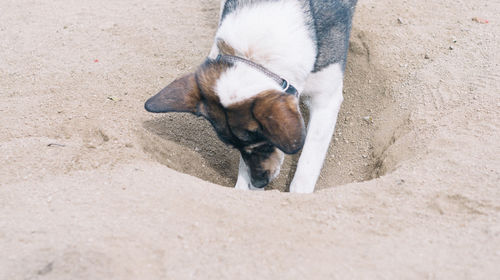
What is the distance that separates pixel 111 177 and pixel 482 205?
213 cm

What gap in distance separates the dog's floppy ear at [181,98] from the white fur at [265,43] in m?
0.24

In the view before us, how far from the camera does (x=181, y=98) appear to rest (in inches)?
120

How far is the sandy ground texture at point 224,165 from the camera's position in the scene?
2.09m

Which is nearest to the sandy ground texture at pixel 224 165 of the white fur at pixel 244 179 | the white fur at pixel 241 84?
the white fur at pixel 244 179

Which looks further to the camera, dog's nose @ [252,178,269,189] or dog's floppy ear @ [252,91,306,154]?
dog's nose @ [252,178,269,189]

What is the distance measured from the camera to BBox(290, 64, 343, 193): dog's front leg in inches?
135

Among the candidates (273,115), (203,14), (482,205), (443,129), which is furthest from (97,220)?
(203,14)

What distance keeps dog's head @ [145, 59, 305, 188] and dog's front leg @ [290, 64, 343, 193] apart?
306 mm

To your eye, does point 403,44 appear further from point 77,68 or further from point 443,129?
point 77,68

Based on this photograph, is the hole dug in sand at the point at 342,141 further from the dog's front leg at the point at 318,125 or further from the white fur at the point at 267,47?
the white fur at the point at 267,47

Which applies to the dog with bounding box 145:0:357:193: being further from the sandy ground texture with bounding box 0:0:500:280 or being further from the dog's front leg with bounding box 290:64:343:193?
the sandy ground texture with bounding box 0:0:500:280

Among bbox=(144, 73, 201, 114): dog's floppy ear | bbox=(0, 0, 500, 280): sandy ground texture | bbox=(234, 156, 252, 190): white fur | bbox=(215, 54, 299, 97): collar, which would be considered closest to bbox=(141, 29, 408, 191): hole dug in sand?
bbox=(0, 0, 500, 280): sandy ground texture

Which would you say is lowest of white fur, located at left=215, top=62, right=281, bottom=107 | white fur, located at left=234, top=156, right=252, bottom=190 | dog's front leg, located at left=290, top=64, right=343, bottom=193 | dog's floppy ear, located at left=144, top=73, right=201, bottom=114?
white fur, located at left=234, top=156, right=252, bottom=190

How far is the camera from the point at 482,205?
7.96ft
